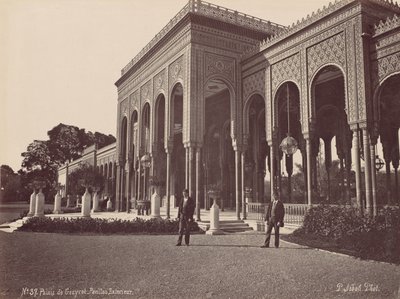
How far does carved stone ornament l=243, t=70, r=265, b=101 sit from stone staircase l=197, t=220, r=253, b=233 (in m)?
5.41

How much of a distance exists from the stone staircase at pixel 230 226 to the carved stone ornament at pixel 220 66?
6330 millimetres

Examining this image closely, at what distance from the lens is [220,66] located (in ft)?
51.6

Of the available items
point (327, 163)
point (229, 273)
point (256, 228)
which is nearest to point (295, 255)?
point (229, 273)

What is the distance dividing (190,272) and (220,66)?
1143 centimetres

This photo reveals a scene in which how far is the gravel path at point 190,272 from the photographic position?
15.8 ft

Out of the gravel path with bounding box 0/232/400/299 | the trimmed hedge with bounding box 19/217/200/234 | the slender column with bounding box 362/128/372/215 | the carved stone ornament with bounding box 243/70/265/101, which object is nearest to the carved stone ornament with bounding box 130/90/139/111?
the carved stone ornament with bounding box 243/70/265/101

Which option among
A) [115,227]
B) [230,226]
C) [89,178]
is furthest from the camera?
[89,178]

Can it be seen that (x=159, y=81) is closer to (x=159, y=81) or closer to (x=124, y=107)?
(x=159, y=81)

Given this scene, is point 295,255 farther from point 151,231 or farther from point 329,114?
point 329,114

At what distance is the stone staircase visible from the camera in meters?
12.6

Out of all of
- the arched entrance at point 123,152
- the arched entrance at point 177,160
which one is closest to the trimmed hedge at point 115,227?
the arched entrance at point 177,160

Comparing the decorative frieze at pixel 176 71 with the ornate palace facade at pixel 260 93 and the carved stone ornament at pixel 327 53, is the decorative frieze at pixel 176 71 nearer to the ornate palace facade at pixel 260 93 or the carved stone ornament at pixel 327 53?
the ornate palace facade at pixel 260 93

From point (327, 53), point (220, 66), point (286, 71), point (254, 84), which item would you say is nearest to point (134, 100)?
point (220, 66)

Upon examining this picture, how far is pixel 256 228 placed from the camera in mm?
12930
